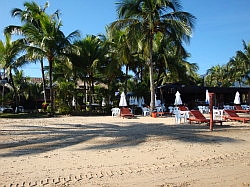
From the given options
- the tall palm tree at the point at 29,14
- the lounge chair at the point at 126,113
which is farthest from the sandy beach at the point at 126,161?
the tall palm tree at the point at 29,14

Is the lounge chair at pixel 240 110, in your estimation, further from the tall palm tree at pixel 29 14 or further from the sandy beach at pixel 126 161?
the tall palm tree at pixel 29 14

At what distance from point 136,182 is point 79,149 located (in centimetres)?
342

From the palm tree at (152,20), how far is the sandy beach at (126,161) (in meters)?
11.5

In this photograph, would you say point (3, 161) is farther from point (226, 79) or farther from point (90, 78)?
point (226, 79)

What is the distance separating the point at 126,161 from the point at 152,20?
1510 cm

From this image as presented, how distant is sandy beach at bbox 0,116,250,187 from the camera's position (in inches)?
225

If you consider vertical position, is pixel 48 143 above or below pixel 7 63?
below

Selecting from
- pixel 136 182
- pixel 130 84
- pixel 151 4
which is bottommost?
pixel 136 182

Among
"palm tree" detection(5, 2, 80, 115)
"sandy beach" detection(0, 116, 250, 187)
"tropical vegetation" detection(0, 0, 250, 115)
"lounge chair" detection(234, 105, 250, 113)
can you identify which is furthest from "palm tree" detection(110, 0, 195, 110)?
"sandy beach" detection(0, 116, 250, 187)

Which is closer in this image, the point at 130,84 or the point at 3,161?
the point at 3,161

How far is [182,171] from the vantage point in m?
6.34

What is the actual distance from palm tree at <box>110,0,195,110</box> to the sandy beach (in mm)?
11536

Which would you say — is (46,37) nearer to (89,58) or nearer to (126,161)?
(89,58)

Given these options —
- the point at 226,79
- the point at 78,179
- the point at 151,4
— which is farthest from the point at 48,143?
the point at 226,79
